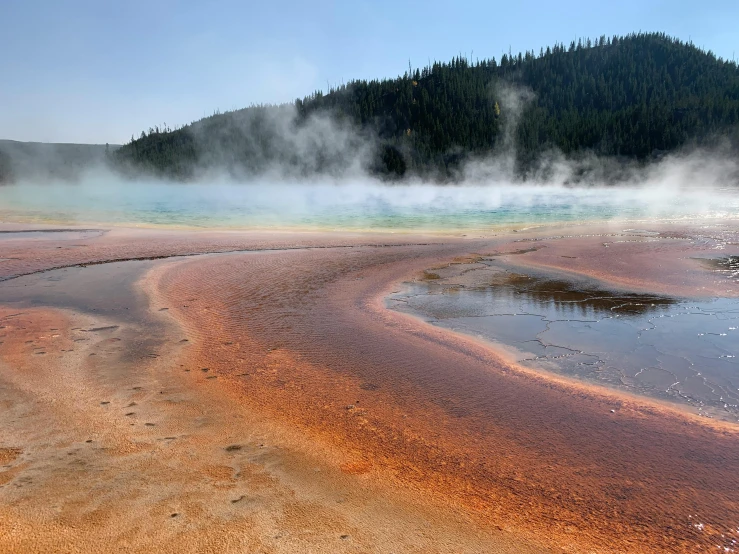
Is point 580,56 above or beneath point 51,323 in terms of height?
above

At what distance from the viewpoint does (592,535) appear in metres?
2.75

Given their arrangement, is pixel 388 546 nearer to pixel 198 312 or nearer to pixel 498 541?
pixel 498 541

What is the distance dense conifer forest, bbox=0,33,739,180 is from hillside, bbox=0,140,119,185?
1389cm

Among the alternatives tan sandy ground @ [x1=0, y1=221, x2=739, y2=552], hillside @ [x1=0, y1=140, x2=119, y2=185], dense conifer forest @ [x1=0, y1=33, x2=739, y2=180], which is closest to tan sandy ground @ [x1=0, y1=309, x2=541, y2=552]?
tan sandy ground @ [x1=0, y1=221, x2=739, y2=552]

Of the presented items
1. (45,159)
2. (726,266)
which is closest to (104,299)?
(726,266)

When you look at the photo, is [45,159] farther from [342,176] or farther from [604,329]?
[604,329]

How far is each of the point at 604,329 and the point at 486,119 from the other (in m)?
91.5

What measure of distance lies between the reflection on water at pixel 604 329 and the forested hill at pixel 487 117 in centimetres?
7261

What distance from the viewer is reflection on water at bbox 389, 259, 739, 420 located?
483 cm

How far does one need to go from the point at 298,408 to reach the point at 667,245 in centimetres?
1287

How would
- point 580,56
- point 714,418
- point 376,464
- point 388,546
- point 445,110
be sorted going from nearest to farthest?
1. point 388,546
2. point 376,464
3. point 714,418
4. point 445,110
5. point 580,56

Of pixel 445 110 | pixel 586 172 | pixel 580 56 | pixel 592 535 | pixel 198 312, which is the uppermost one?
pixel 580 56

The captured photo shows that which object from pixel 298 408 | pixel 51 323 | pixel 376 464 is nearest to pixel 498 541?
pixel 376 464

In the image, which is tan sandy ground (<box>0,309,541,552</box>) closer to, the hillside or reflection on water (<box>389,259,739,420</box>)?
reflection on water (<box>389,259,739,420</box>)
